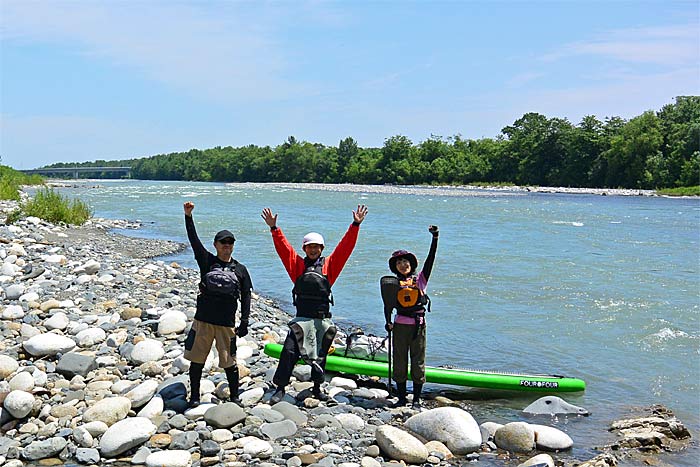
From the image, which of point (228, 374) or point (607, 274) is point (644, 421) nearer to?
point (228, 374)

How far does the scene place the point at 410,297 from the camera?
6.20 metres

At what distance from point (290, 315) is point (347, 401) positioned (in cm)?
489

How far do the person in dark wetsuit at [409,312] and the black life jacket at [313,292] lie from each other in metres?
0.58

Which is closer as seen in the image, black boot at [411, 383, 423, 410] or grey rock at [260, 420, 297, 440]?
grey rock at [260, 420, 297, 440]

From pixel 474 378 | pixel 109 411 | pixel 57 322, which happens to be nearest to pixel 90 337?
pixel 57 322

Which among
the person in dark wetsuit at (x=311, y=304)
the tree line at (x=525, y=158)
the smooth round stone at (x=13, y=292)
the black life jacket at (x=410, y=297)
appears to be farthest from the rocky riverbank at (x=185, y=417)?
the tree line at (x=525, y=158)

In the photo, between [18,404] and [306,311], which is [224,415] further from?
[18,404]

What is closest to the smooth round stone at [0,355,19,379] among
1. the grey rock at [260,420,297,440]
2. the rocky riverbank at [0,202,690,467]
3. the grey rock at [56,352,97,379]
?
the rocky riverbank at [0,202,690,467]

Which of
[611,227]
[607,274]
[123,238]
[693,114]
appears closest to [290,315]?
[607,274]

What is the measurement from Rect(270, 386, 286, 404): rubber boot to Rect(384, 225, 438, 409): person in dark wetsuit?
3.56 ft

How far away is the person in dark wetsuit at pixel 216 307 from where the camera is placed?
18.8 feet

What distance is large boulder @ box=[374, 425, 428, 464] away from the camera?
206 inches

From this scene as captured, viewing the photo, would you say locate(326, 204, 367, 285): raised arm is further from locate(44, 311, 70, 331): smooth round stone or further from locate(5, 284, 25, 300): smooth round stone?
locate(5, 284, 25, 300): smooth round stone

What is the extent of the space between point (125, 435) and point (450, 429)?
260cm
